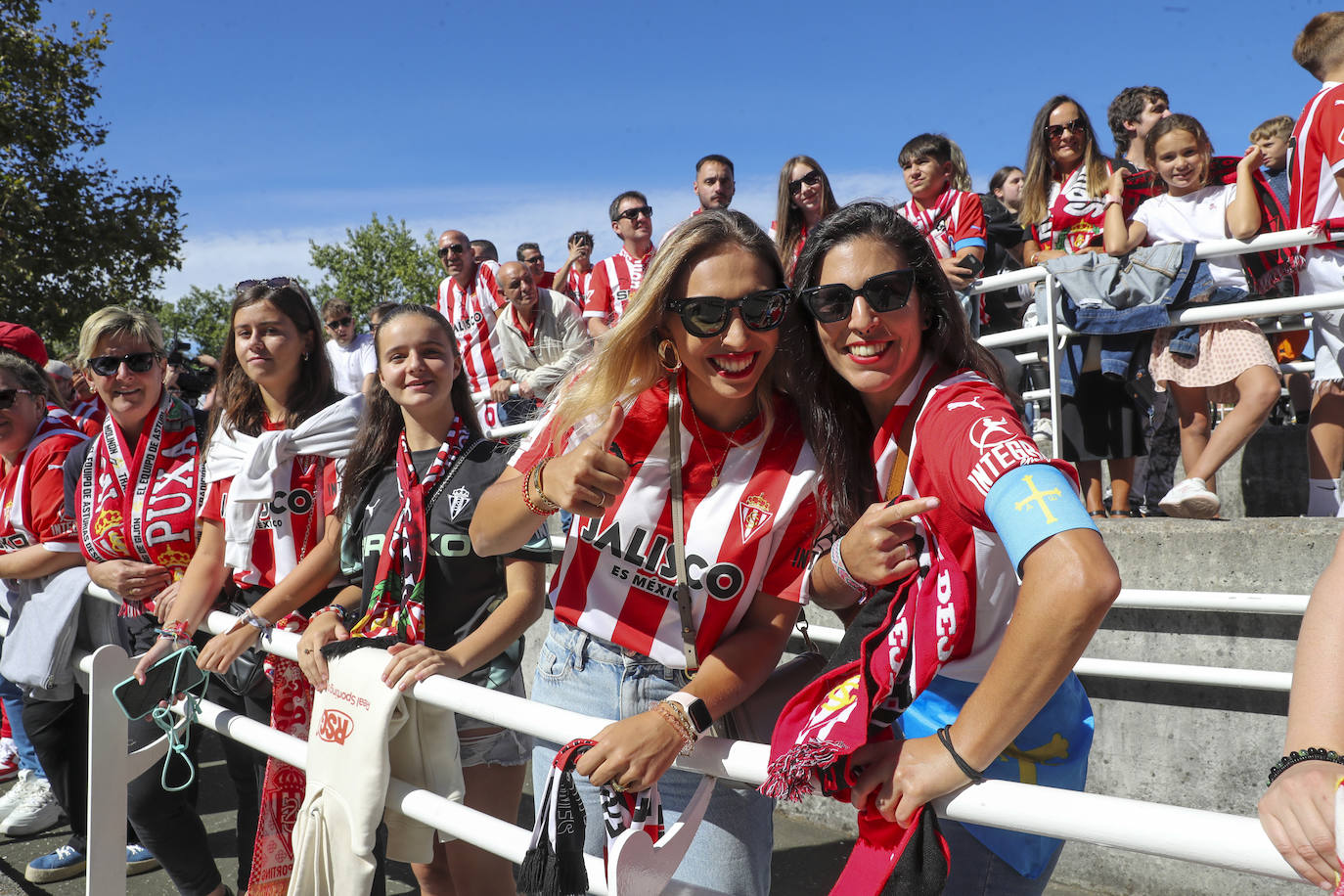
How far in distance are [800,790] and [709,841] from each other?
2.49ft

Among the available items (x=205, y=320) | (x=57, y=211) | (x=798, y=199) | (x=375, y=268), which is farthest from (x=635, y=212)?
(x=205, y=320)

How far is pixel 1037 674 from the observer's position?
53.3 inches

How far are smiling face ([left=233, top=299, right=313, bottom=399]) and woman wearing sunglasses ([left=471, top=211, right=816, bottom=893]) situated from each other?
5.23ft

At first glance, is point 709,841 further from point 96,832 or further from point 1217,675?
point 96,832

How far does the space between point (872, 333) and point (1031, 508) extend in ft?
1.76

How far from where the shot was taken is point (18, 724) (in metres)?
5.07

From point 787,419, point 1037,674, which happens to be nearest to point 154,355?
point 787,419

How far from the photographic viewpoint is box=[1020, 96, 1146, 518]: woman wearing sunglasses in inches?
179

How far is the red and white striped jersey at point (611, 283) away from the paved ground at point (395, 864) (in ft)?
12.1

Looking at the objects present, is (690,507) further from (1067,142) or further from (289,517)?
(1067,142)

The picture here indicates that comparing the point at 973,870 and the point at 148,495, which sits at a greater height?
the point at 148,495

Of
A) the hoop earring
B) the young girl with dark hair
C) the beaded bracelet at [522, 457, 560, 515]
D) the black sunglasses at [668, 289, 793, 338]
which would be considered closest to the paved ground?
the young girl with dark hair

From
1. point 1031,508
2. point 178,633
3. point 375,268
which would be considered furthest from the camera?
point 375,268

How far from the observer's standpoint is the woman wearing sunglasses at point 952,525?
1367 mm
